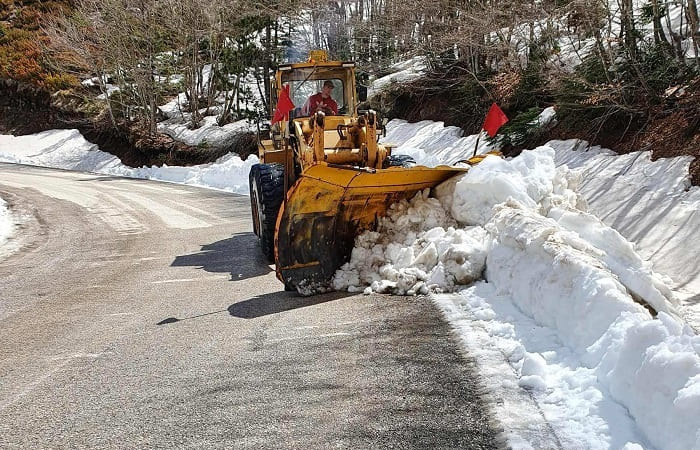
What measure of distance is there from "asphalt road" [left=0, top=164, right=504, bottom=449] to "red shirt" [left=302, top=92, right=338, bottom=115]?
208 cm

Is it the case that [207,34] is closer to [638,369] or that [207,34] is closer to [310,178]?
[310,178]

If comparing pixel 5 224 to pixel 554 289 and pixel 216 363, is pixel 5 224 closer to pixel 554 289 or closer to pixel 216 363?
pixel 216 363

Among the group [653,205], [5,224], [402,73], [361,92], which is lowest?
[5,224]

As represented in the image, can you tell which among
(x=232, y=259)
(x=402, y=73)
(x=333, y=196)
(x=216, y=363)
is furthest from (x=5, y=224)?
(x=402, y=73)

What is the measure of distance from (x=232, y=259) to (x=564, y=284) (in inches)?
194

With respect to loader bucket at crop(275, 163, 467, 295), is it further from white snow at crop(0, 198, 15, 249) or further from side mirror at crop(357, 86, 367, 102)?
white snow at crop(0, 198, 15, 249)

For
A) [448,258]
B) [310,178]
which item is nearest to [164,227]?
[310,178]

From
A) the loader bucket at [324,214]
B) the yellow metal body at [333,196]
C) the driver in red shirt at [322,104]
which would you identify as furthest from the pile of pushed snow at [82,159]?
the loader bucket at [324,214]

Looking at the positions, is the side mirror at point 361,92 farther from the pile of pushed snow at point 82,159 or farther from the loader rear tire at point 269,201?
the pile of pushed snow at point 82,159

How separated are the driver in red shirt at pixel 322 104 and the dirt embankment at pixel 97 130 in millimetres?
15566

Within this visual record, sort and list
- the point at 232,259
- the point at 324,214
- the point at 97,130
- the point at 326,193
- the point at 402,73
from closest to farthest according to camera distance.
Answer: the point at 326,193 < the point at 324,214 < the point at 232,259 < the point at 402,73 < the point at 97,130

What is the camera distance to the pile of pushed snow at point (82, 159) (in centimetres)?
2097

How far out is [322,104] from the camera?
8.80 meters

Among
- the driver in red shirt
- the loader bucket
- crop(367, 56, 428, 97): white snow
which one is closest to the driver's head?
the driver in red shirt
